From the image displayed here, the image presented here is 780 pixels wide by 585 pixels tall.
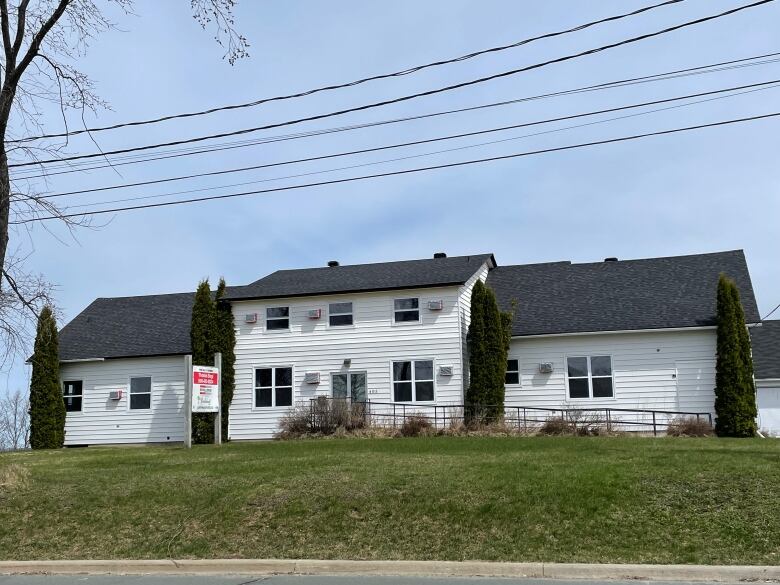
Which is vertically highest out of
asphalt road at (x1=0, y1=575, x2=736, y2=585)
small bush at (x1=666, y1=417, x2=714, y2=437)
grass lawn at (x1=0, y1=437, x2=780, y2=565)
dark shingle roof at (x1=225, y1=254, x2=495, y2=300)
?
dark shingle roof at (x1=225, y1=254, x2=495, y2=300)

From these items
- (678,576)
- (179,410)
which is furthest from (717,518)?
(179,410)

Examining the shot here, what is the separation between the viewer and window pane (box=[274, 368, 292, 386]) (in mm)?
27641

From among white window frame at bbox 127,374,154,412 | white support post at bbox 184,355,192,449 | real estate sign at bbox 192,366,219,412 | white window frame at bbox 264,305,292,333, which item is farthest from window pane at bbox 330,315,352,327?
white window frame at bbox 127,374,154,412

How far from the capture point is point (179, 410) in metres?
28.7

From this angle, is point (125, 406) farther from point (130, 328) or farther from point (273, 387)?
point (273, 387)

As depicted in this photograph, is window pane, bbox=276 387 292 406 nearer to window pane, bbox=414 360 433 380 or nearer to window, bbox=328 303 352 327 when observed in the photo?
window, bbox=328 303 352 327

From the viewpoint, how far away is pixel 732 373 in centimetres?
2334

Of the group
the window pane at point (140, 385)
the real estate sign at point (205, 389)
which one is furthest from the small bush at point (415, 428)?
the window pane at point (140, 385)

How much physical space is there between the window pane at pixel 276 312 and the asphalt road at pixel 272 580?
59.2 ft

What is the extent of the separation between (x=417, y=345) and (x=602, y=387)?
20.0 feet

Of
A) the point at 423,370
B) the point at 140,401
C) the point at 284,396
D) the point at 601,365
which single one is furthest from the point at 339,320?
the point at 601,365

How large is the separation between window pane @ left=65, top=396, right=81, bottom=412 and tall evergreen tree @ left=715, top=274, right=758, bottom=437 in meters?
21.9

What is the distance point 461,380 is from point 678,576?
56.5 ft

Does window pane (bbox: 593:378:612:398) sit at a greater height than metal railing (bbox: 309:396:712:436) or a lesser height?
greater
